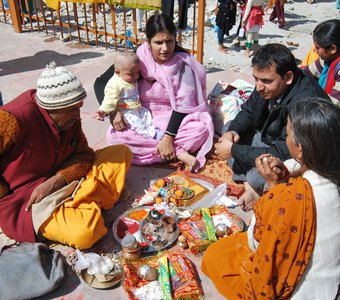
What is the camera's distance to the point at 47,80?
2604 mm

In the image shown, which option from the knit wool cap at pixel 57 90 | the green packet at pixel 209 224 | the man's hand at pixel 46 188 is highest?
the knit wool cap at pixel 57 90

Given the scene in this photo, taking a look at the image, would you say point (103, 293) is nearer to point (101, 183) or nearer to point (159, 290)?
point (159, 290)

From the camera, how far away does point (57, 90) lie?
2596 mm

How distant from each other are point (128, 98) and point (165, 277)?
1.96 metres

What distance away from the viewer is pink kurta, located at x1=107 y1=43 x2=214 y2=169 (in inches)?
152

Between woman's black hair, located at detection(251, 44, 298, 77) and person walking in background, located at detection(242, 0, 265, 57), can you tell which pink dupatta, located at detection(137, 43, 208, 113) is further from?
person walking in background, located at detection(242, 0, 265, 57)

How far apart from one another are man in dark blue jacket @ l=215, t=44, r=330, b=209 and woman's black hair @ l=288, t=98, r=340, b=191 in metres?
1.18

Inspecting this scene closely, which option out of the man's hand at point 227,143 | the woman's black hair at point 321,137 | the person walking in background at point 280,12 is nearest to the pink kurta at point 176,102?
the man's hand at point 227,143

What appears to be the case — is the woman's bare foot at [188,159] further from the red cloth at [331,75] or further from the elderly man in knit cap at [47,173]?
the red cloth at [331,75]

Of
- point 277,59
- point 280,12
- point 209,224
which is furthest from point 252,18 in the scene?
point 209,224

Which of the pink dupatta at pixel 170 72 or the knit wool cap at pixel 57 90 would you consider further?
the pink dupatta at pixel 170 72

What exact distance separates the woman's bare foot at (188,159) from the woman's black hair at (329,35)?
1802mm

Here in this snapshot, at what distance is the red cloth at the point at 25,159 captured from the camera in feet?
8.77

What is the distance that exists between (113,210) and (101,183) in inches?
12.9
